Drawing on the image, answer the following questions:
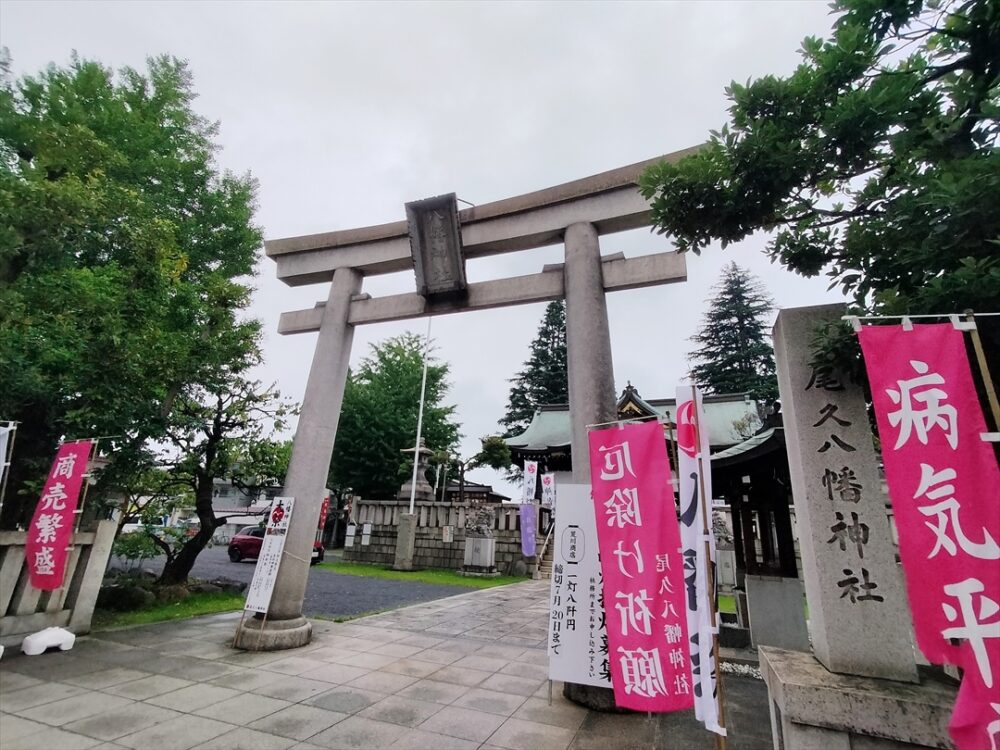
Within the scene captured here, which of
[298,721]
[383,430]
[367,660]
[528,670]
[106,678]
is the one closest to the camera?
[298,721]

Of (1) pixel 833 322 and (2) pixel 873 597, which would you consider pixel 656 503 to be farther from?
(1) pixel 833 322

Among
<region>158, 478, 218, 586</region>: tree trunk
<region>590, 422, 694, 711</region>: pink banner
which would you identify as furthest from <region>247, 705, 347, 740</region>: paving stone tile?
<region>158, 478, 218, 586</region>: tree trunk

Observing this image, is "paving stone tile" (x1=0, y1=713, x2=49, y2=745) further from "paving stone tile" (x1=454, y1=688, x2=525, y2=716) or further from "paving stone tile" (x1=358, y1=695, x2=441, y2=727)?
"paving stone tile" (x1=454, y1=688, x2=525, y2=716)

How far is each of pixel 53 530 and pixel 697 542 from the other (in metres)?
8.34

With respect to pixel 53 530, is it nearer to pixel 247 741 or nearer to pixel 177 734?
pixel 177 734

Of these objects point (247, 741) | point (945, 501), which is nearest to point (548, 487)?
point (247, 741)

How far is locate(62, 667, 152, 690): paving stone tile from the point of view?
16.4 feet

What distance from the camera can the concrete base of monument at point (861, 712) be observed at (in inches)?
107

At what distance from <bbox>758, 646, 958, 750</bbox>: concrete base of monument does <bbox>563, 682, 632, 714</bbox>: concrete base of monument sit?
189cm

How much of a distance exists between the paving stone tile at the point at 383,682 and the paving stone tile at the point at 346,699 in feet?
0.44

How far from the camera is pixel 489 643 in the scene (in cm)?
747

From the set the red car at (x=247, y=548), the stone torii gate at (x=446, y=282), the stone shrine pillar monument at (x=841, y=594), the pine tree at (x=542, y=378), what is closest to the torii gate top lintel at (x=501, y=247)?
the stone torii gate at (x=446, y=282)

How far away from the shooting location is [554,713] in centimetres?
462

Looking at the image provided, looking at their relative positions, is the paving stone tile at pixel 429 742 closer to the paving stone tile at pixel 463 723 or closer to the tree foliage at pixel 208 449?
the paving stone tile at pixel 463 723
